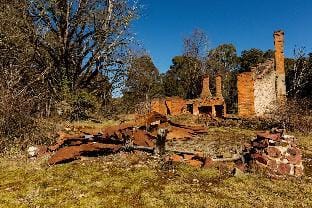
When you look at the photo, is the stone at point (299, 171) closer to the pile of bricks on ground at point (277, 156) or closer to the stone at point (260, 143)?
the pile of bricks on ground at point (277, 156)

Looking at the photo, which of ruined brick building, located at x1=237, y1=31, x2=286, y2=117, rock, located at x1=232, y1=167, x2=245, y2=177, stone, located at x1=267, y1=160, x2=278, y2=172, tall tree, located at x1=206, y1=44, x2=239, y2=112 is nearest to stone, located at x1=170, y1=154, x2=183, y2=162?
rock, located at x1=232, y1=167, x2=245, y2=177

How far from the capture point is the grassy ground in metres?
5.95

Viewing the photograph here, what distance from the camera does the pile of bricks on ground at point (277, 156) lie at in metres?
7.83

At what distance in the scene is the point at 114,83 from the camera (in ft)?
75.9

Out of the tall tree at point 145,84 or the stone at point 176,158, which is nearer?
the stone at point 176,158

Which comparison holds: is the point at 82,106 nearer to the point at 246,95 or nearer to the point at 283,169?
the point at 246,95

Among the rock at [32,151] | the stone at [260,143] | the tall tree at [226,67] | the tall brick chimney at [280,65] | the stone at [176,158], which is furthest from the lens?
the tall tree at [226,67]

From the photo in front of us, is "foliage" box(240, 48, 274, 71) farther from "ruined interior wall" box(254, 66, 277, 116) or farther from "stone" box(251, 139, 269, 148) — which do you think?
"stone" box(251, 139, 269, 148)

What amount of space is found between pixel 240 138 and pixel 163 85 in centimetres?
3524

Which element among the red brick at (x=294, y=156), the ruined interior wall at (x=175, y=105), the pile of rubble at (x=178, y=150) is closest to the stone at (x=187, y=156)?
the pile of rubble at (x=178, y=150)

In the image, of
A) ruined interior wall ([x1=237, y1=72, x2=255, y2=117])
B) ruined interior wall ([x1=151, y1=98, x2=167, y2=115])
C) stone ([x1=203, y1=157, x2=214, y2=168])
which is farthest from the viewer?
ruined interior wall ([x1=151, y1=98, x2=167, y2=115])

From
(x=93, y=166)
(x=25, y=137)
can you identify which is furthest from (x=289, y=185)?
(x=25, y=137)

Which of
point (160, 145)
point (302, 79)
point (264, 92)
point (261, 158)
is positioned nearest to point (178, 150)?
point (160, 145)

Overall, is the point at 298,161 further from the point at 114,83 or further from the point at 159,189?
the point at 114,83
